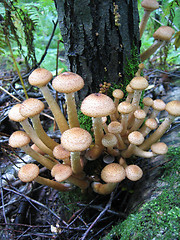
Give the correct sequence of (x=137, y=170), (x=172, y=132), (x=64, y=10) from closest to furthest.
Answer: (x=137, y=170), (x=64, y=10), (x=172, y=132)

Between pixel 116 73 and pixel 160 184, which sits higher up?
pixel 116 73

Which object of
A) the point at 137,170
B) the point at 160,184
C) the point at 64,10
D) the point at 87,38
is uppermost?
the point at 64,10

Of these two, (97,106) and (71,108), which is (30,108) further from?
(97,106)

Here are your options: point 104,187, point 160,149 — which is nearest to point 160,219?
point 160,149

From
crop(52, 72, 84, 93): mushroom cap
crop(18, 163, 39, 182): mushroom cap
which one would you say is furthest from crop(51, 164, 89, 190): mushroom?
crop(52, 72, 84, 93): mushroom cap

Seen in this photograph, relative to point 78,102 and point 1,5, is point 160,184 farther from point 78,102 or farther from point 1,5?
point 1,5

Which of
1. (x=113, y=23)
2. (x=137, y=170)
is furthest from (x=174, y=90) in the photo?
(x=137, y=170)
